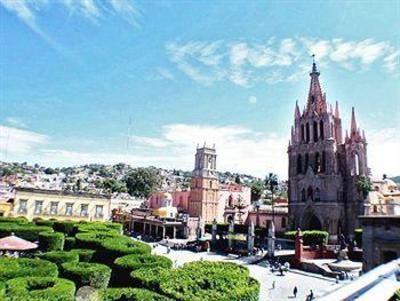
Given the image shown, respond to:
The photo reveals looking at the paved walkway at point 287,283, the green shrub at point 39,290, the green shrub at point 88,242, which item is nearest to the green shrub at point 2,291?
the green shrub at point 39,290

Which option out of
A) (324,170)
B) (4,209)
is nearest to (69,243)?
(4,209)

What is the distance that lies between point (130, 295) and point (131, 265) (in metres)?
4.35

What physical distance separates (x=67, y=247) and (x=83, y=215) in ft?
79.4

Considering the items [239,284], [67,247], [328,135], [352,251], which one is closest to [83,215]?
[67,247]

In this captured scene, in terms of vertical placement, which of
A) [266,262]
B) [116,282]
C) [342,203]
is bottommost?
[266,262]

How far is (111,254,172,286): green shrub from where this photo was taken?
12.9 metres

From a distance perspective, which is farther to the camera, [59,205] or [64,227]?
[59,205]

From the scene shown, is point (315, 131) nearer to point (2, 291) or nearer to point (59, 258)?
point (59, 258)

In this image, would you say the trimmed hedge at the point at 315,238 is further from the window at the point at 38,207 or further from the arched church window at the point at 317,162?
the window at the point at 38,207

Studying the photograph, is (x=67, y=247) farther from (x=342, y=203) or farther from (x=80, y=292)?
(x=342, y=203)

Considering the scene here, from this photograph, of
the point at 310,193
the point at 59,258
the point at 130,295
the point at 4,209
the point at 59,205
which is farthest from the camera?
the point at 310,193

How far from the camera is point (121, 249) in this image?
17.2m

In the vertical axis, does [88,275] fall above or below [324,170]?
below

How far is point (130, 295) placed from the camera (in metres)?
8.95
